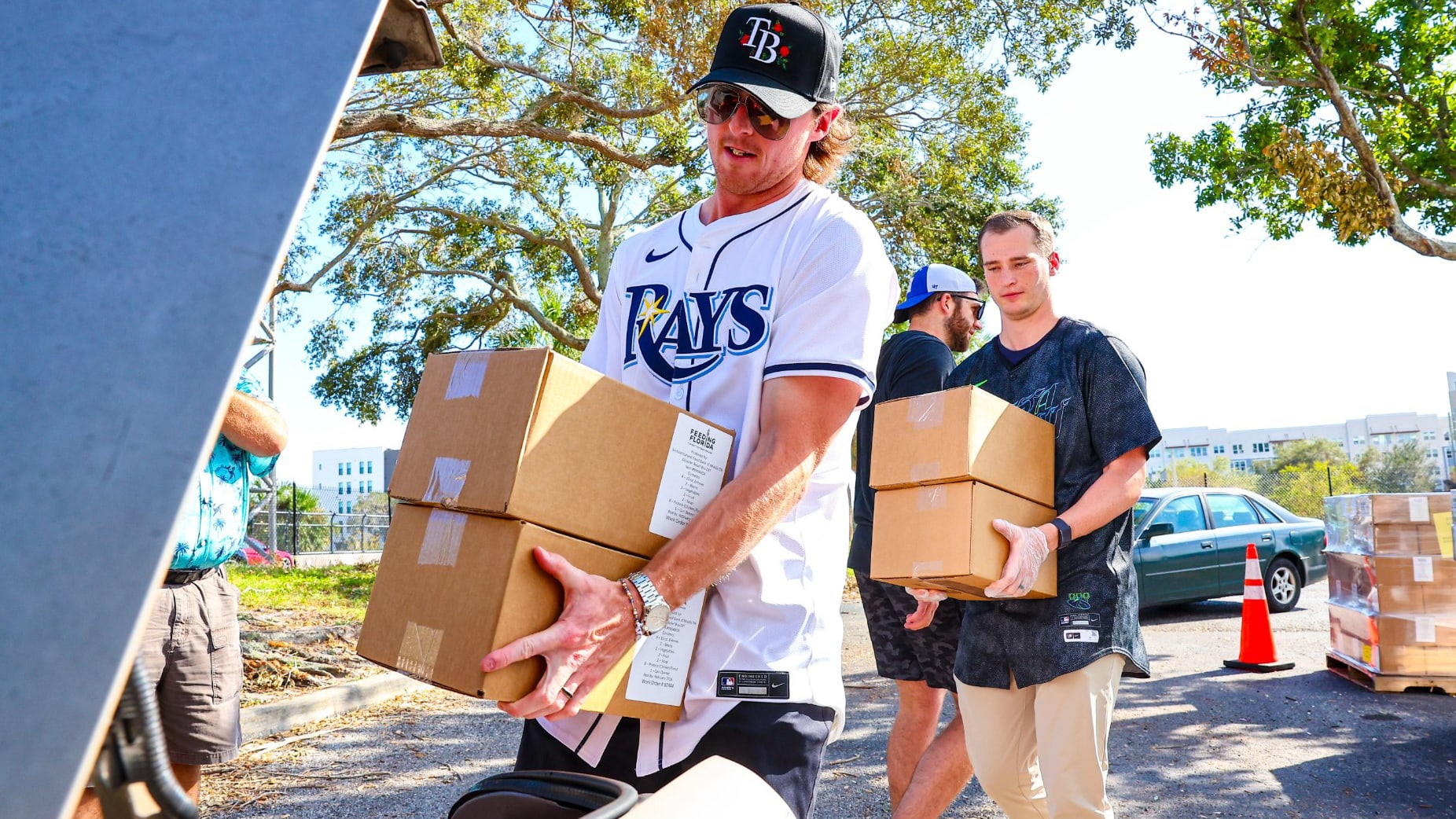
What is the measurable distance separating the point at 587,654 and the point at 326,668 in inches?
256

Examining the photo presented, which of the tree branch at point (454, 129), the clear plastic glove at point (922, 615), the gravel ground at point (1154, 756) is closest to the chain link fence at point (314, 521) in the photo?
the tree branch at point (454, 129)

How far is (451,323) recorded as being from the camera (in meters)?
21.0

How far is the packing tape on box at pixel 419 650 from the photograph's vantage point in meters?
1.52

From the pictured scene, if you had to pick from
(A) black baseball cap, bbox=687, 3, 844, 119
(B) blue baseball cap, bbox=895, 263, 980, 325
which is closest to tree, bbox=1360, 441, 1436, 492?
(B) blue baseball cap, bbox=895, 263, 980, 325

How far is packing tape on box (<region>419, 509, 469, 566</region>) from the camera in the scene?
1565mm

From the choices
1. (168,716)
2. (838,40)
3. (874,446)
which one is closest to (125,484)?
(838,40)

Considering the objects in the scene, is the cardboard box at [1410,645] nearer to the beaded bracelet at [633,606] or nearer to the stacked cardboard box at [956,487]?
the stacked cardboard box at [956,487]

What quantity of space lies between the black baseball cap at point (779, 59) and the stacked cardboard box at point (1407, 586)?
6.80 metres

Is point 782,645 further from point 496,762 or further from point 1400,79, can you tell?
point 1400,79

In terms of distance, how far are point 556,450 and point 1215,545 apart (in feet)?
38.6

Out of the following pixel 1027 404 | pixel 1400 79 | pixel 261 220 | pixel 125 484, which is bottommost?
pixel 125 484

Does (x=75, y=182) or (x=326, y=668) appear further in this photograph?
(x=326, y=668)

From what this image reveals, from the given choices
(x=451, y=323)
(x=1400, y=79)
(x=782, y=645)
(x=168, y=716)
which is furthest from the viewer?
(x=451, y=323)

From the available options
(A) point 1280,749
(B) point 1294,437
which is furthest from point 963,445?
(B) point 1294,437
